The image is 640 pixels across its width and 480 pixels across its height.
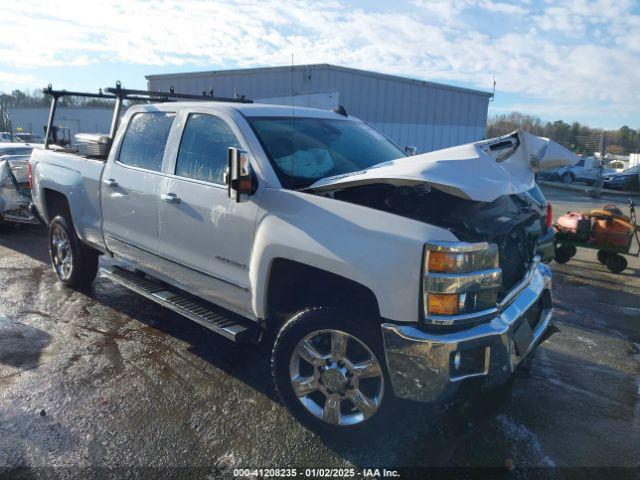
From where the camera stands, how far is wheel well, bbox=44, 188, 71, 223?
575cm

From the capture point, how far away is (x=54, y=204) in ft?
19.4

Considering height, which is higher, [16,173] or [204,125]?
[204,125]

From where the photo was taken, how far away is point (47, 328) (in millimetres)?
4812

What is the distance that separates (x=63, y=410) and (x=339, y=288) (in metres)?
2.00

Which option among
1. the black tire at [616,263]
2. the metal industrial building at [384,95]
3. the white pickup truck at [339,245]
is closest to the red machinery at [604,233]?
the black tire at [616,263]

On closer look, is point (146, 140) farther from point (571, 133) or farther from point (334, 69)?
point (571, 133)

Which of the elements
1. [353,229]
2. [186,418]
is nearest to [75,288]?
[186,418]

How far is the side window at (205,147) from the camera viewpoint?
3787 mm

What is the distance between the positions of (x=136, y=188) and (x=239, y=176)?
1573 mm

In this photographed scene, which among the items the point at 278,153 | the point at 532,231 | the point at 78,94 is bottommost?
the point at 532,231

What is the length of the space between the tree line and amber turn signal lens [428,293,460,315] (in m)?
6.87

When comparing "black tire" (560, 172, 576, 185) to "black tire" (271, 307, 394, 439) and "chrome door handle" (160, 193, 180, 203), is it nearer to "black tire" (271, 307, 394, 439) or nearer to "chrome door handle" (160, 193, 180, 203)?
"chrome door handle" (160, 193, 180, 203)

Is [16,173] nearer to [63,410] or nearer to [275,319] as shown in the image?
[63,410]

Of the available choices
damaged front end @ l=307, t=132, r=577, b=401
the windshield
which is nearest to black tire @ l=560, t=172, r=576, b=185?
the windshield
